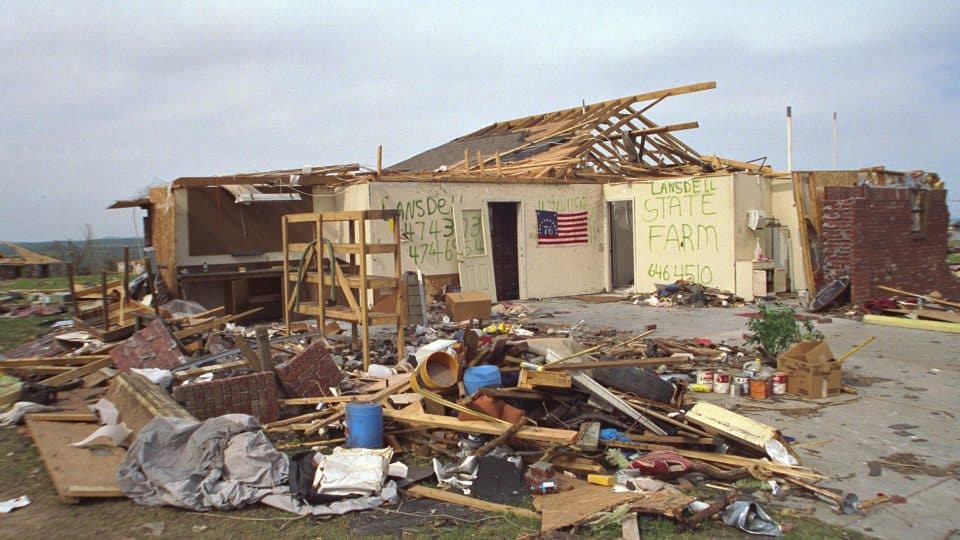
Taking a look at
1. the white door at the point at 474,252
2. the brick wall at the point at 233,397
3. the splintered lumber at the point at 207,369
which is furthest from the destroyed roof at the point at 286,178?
the brick wall at the point at 233,397

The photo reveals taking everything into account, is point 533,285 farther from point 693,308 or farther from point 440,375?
point 440,375

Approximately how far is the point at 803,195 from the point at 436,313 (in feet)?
25.6

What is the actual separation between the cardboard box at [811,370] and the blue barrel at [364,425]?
4.48 m

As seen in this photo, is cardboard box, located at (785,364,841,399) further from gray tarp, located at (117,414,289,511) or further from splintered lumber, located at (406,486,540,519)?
gray tarp, located at (117,414,289,511)

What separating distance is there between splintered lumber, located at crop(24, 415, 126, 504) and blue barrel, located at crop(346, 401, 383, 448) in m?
1.68

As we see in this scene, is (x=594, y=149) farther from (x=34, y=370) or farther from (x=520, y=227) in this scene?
(x=34, y=370)

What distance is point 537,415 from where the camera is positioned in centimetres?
614

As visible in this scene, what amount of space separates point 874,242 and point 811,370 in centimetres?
729

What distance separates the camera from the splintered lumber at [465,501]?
4.59m

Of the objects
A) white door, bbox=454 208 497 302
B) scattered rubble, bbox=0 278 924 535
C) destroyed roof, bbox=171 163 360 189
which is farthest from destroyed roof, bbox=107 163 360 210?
scattered rubble, bbox=0 278 924 535

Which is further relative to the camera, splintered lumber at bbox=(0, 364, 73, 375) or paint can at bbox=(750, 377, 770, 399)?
splintered lumber at bbox=(0, 364, 73, 375)

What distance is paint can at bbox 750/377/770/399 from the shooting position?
7.32m

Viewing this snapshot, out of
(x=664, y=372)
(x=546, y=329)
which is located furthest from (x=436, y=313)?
(x=664, y=372)

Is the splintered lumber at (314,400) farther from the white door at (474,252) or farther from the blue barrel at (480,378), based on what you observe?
the white door at (474,252)
